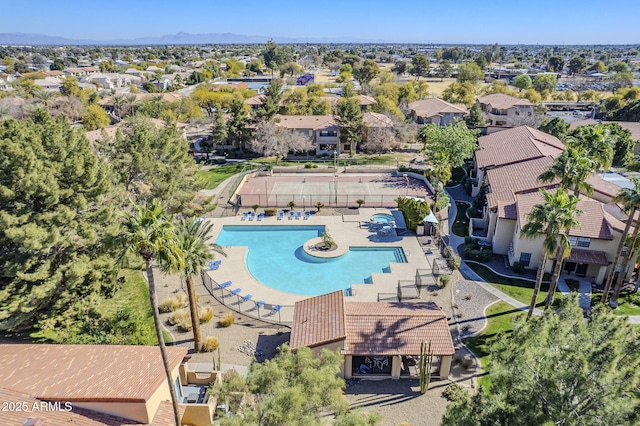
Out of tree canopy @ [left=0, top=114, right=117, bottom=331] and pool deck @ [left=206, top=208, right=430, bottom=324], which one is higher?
tree canopy @ [left=0, top=114, right=117, bottom=331]

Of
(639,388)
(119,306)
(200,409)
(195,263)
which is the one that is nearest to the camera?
(639,388)

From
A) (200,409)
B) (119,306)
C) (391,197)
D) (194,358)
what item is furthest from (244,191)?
(200,409)

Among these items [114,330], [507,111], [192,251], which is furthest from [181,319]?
[507,111]

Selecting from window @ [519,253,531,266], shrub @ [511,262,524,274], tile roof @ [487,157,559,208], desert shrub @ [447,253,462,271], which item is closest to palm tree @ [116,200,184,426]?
desert shrub @ [447,253,462,271]

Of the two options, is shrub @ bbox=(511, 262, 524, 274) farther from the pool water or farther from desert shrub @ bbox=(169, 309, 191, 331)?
desert shrub @ bbox=(169, 309, 191, 331)

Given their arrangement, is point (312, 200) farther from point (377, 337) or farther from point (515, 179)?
point (377, 337)

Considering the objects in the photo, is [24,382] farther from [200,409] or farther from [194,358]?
[194,358]
